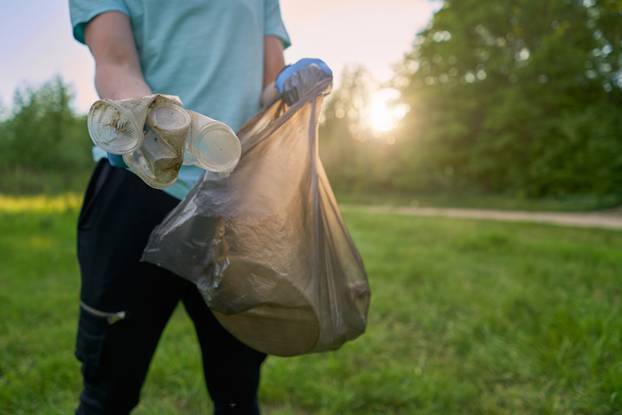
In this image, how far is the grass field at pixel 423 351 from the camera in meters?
2.05

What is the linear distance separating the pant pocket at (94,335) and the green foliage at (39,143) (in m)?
13.2

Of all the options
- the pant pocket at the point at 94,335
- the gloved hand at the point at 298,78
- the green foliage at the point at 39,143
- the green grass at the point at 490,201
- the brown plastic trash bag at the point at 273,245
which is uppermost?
the green foliage at the point at 39,143

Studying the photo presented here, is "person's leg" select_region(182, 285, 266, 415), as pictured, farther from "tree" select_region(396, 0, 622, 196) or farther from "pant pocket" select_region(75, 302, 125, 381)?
"tree" select_region(396, 0, 622, 196)

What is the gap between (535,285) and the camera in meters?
3.64

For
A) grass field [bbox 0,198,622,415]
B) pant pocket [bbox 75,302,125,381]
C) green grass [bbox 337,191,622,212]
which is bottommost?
grass field [bbox 0,198,622,415]

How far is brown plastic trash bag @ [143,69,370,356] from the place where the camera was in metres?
1.00

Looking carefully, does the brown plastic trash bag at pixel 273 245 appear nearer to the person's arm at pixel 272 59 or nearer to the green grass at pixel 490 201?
the person's arm at pixel 272 59

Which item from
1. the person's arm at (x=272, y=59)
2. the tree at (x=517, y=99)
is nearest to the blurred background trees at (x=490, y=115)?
the tree at (x=517, y=99)

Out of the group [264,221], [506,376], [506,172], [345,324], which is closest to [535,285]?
[506,376]

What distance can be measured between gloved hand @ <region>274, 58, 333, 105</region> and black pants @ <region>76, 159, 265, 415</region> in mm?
369

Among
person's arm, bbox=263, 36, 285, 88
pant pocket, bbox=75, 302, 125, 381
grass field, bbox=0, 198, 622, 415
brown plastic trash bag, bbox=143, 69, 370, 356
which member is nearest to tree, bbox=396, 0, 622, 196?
grass field, bbox=0, 198, 622, 415

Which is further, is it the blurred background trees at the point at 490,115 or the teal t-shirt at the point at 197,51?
the blurred background trees at the point at 490,115

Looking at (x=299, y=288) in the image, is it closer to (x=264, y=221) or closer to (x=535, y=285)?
(x=264, y=221)

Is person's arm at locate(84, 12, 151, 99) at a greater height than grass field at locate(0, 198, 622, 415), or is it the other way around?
person's arm at locate(84, 12, 151, 99)
